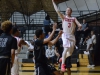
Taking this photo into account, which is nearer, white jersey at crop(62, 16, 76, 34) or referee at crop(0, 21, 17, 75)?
referee at crop(0, 21, 17, 75)

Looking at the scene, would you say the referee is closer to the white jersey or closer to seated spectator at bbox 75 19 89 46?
A: the white jersey

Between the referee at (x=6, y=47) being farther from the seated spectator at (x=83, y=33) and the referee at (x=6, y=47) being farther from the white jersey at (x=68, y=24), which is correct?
the seated spectator at (x=83, y=33)

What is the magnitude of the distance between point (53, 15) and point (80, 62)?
8.98 metres

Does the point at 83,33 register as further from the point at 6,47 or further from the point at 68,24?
the point at 6,47

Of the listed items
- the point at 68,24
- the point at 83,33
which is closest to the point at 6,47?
the point at 68,24

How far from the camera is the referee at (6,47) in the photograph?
766 cm

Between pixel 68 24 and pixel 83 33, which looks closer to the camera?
pixel 68 24

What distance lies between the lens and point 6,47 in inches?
302

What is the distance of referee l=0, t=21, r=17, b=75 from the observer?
7660 mm

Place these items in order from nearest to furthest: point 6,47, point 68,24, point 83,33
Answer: point 6,47 → point 68,24 → point 83,33

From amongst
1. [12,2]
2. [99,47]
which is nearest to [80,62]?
[99,47]

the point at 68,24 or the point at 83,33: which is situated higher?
the point at 68,24

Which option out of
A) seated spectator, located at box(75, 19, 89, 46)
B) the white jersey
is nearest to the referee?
the white jersey

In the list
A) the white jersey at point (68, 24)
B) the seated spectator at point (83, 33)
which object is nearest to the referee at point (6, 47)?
Result: the white jersey at point (68, 24)
